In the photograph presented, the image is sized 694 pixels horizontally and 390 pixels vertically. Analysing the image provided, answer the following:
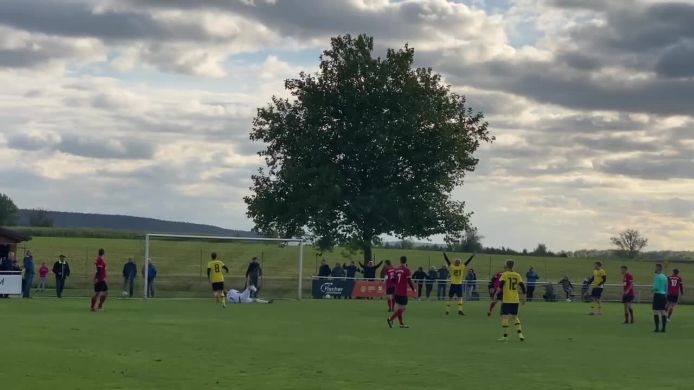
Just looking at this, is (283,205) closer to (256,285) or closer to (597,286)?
(256,285)

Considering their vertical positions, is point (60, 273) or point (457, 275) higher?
point (457, 275)

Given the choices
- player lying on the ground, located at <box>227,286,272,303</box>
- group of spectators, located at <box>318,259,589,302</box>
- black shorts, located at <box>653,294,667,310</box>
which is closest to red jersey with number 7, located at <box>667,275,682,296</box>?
black shorts, located at <box>653,294,667,310</box>

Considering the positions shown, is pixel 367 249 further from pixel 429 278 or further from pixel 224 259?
pixel 224 259

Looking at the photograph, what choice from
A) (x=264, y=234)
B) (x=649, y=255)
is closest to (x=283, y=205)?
(x=264, y=234)

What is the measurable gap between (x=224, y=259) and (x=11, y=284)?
4945 centimetres

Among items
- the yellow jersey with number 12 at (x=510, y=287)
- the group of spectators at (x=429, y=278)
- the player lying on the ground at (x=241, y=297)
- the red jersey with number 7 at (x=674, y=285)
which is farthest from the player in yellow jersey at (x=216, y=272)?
the red jersey with number 7 at (x=674, y=285)

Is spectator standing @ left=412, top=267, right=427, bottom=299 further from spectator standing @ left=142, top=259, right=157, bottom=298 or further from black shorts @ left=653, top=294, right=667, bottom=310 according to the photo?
black shorts @ left=653, top=294, right=667, bottom=310

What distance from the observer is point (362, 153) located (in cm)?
5550

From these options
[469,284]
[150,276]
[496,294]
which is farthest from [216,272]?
[469,284]

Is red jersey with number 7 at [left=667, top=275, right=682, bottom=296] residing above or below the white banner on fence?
above

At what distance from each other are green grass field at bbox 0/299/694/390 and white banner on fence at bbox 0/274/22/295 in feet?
19.7

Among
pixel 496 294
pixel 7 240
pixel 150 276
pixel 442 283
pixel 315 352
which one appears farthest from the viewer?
pixel 442 283

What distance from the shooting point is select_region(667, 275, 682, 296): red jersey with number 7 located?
32938mm

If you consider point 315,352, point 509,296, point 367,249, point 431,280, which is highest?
point 367,249
